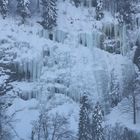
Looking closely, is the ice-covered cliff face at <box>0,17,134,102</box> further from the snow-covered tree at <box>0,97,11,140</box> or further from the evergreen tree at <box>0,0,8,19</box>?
the snow-covered tree at <box>0,97,11,140</box>

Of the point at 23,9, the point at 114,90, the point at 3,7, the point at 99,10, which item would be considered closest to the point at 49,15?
the point at 23,9

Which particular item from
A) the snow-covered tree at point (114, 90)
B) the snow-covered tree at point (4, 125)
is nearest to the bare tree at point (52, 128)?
the snow-covered tree at point (4, 125)

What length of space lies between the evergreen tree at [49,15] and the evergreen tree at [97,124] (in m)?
12.7

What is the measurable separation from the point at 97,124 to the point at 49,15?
15.5 metres

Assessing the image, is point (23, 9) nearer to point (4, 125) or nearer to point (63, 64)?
point (63, 64)

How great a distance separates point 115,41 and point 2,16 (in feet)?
45.6

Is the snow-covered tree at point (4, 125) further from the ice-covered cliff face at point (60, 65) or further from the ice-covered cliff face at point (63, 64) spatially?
the ice-covered cliff face at point (60, 65)

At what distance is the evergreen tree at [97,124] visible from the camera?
60844 millimetres

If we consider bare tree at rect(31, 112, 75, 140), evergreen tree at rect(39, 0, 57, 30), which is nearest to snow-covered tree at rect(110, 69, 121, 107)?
bare tree at rect(31, 112, 75, 140)

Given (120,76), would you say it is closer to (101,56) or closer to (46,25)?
(101,56)

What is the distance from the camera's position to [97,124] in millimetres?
61094

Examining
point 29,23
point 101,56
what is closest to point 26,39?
point 29,23

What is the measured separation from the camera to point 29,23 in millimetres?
69875

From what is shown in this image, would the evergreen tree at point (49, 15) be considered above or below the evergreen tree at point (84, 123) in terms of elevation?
above
